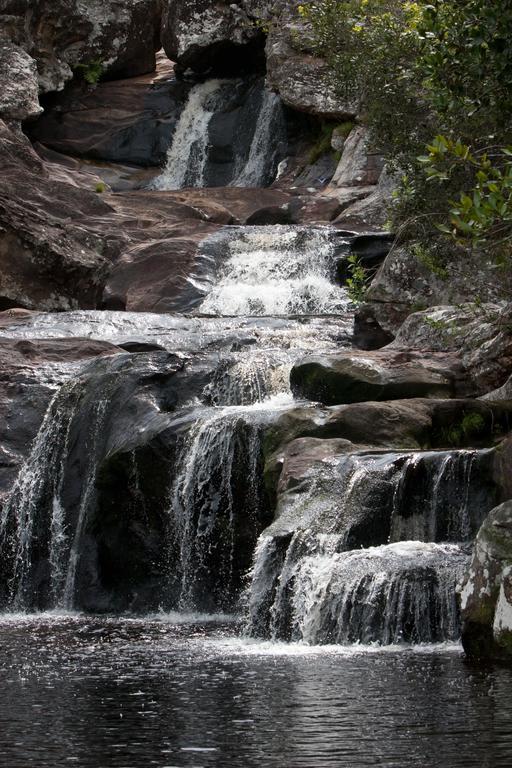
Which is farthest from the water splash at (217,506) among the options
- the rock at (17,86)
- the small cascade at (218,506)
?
the rock at (17,86)

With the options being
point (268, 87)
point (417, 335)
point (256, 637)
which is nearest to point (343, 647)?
point (256, 637)

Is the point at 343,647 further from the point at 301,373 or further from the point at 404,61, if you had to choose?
the point at 404,61

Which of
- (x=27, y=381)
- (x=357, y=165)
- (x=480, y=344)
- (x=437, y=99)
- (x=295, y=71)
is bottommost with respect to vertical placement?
(x=27, y=381)

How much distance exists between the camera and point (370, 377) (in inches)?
664

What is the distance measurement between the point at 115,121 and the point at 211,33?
13.1 feet

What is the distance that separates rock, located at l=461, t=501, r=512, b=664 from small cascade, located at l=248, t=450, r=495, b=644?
2.96 feet

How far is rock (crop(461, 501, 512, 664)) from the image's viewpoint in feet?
33.8

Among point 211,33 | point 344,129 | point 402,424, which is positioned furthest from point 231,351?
point 211,33

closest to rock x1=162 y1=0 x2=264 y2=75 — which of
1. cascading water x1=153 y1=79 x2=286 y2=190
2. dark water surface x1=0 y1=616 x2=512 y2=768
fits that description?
cascading water x1=153 y1=79 x2=286 y2=190

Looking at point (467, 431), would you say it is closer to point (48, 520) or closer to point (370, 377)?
point (370, 377)

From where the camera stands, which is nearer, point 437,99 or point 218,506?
point 437,99

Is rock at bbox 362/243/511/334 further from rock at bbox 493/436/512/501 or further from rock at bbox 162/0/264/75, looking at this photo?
rock at bbox 162/0/264/75

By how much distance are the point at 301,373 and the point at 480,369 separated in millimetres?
2402

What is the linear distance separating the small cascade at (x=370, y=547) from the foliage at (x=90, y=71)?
92.7 ft
